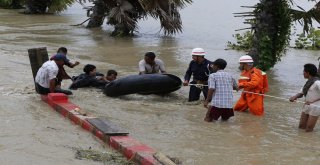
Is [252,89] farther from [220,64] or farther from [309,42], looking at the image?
[309,42]

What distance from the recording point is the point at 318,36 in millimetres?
23406

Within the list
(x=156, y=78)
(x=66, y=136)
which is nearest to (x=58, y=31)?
(x=156, y=78)

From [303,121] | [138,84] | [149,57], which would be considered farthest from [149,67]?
[303,121]

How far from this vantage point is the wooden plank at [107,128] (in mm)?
7352

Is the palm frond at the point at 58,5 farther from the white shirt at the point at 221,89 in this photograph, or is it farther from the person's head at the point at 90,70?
the white shirt at the point at 221,89

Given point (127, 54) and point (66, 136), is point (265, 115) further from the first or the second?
point (127, 54)

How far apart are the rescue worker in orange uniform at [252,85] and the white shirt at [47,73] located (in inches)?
135

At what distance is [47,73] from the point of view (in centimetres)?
1048

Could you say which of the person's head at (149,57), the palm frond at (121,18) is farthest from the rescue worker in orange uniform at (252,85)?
the palm frond at (121,18)

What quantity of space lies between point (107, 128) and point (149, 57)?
4117mm

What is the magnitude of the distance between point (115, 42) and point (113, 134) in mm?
15513

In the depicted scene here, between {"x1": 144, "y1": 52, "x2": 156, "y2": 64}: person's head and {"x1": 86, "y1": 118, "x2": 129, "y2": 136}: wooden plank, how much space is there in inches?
138

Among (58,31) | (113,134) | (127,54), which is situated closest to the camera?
(113,134)

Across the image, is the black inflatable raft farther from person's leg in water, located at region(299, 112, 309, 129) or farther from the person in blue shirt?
person's leg in water, located at region(299, 112, 309, 129)
